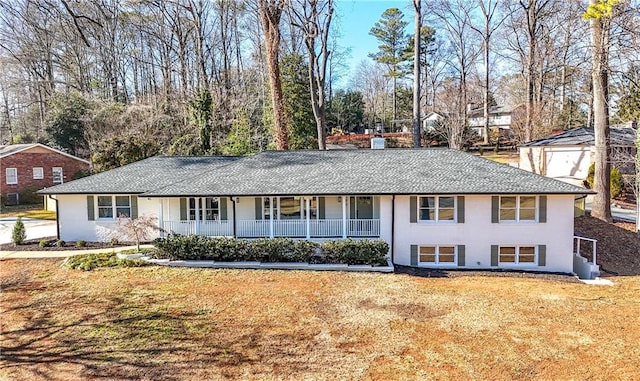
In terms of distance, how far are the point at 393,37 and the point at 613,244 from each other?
1518 inches

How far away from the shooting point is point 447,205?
15430 millimetres

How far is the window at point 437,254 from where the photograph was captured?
15703 mm

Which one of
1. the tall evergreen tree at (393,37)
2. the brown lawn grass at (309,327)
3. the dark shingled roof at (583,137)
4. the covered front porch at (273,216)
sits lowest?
the brown lawn grass at (309,327)

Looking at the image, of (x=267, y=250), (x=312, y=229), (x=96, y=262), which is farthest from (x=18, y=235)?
(x=312, y=229)

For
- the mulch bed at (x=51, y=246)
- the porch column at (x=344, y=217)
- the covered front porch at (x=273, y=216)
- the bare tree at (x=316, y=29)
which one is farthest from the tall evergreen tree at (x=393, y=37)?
the mulch bed at (x=51, y=246)

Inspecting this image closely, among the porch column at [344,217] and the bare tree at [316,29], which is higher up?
the bare tree at [316,29]

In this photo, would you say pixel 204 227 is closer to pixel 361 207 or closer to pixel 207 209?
pixel 207 209

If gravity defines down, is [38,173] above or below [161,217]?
above

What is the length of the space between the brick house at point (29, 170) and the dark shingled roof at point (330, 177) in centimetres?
1451

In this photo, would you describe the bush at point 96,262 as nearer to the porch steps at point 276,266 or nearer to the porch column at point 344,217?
the porch steps at point 276,266

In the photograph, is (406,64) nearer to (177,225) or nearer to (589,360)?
(177,225)

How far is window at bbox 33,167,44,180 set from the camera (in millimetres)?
Result: 30156

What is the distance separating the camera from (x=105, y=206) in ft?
58.6

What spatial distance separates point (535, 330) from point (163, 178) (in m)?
15.8
